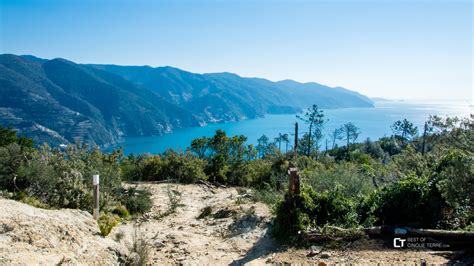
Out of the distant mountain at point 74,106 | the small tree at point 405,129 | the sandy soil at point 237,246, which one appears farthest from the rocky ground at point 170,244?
the distant mountain at point 74,106

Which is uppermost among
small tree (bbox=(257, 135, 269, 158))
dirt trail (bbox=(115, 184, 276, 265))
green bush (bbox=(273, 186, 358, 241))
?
green bush (bbox=(273, 186, 358, 241))

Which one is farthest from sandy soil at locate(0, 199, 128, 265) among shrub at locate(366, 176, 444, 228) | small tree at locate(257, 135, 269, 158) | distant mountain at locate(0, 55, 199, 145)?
distant mountain at locate(0, 55, 199, 145)

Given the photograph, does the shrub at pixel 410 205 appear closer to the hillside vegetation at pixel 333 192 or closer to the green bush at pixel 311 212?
the hillside vegetation at pixel 333 192

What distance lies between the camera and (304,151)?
41.4 metres

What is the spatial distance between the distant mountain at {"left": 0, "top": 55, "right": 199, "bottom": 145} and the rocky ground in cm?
8765

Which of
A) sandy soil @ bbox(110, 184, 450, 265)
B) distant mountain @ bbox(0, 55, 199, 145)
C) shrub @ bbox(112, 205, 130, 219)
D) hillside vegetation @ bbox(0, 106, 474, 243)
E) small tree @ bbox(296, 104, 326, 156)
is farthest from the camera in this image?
distant mountain @ bbox(0, 55, 199, 145)

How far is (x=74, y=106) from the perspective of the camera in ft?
439

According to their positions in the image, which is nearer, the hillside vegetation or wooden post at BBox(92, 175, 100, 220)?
the hillside vegetation

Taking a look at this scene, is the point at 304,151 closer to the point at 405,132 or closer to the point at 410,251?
the point at 405,132

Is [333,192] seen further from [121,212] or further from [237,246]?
[121,212]

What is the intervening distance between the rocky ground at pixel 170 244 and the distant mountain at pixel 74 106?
8765 cm

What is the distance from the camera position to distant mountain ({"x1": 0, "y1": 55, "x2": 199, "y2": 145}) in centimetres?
9969

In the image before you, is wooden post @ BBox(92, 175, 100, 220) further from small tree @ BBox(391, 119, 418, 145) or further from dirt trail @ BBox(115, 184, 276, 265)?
small tree @ BBox(391, 119, 418, 145)

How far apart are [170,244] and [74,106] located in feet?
473
